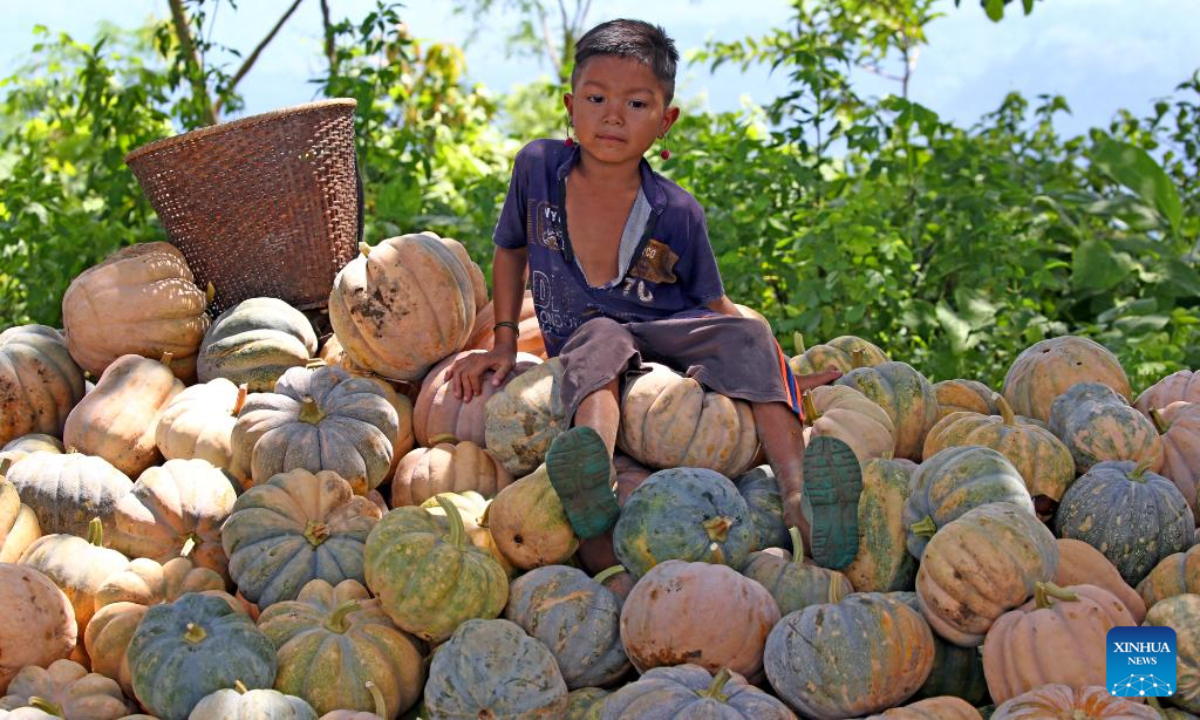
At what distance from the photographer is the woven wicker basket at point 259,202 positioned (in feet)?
16.3

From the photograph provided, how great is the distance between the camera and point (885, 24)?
8461 mm

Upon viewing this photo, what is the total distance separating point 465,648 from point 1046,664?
1.32m

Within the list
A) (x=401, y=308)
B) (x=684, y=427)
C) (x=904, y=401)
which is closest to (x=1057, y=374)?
(x=904, y=401)

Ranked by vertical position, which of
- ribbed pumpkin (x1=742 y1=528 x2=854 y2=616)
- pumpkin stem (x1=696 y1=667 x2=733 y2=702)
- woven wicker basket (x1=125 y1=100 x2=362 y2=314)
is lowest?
pumpkin stem (x1=696 y1=667 x2=733 y2=702)

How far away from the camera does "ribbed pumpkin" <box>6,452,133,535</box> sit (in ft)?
12.9

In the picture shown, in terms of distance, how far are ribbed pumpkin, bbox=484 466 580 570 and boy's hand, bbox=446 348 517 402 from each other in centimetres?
74

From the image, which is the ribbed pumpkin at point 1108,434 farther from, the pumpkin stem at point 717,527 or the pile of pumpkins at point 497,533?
the pumpkin stem at point 717,527

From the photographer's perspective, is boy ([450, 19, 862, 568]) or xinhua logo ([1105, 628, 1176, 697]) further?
boy ([450, 19, 862, 568])

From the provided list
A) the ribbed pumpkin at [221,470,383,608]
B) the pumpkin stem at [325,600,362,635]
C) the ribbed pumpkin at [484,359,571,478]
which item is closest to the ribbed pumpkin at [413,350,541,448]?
the ribbed pumpkin at [484,359,571,478]

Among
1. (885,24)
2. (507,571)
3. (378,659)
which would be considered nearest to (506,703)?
(378,659)

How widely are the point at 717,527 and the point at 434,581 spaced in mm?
746

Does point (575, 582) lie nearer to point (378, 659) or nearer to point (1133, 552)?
point (378, 659)

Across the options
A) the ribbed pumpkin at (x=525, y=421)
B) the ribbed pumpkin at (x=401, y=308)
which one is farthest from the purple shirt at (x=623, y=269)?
the ribbed pumpkin at (x=525, y=421)

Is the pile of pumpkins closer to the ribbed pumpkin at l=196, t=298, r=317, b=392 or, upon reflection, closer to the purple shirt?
the ribbed pumpkin at l=196, t=298, r=317, b=392
